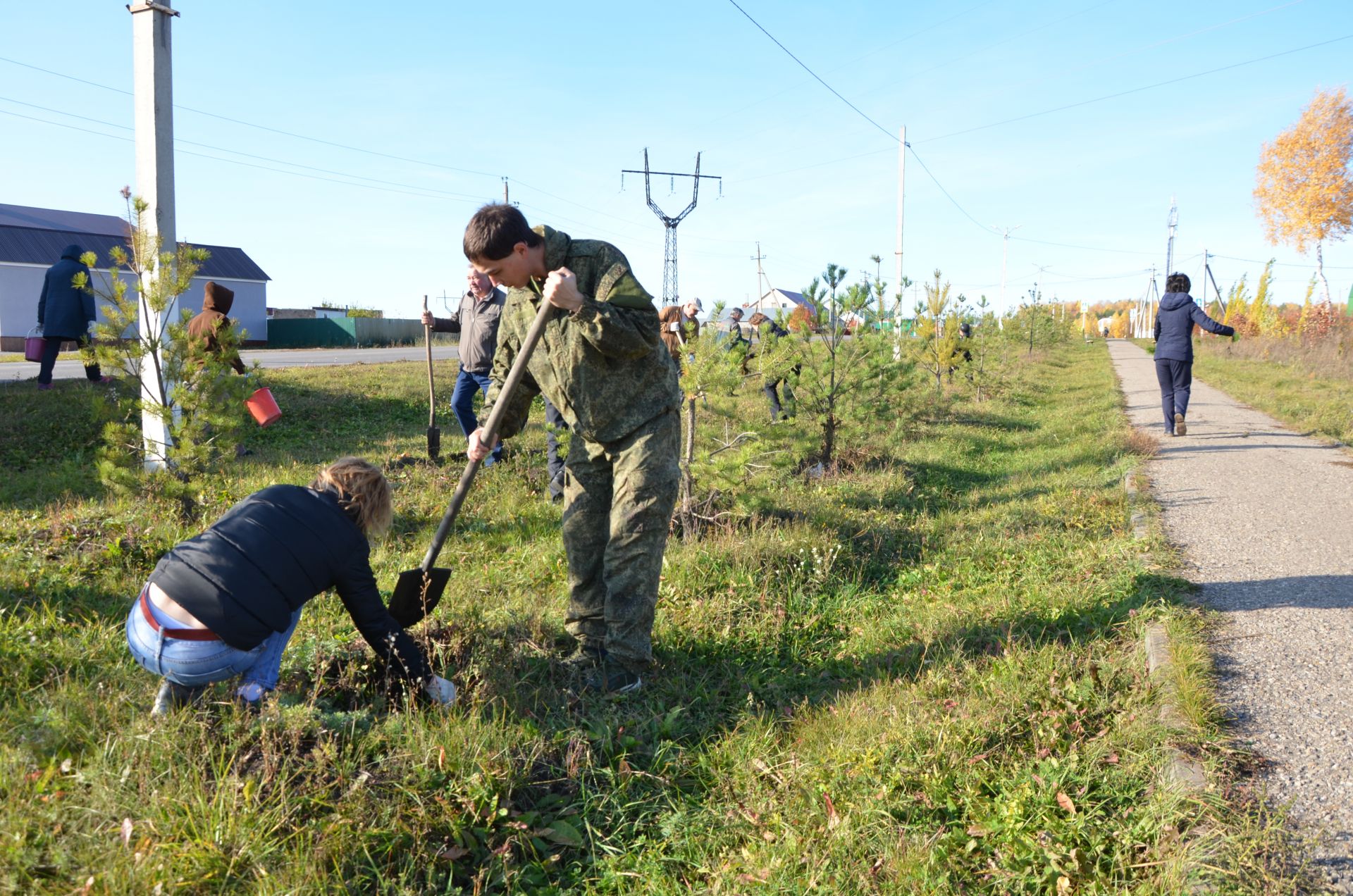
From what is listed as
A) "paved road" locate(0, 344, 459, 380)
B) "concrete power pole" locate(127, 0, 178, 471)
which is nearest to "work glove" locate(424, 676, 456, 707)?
"concrete power pole" locate(127, 0, 178, 471)

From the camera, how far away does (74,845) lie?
2.18 m

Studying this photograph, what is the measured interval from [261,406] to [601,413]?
3462 millimetres

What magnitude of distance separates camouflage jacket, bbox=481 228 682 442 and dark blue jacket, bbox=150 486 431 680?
99cm

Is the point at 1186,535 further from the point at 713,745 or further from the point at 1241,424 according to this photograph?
the point at 1241,424

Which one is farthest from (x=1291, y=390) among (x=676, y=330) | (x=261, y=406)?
(x=261, y=406)

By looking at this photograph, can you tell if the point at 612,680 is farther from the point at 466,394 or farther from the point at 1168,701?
the point at 466,394

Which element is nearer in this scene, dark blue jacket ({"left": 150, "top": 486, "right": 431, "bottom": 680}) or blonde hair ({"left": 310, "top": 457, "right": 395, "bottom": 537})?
dark blue jacket ({"left": 150, "top": 486, "right": 431, "bottom": 680})

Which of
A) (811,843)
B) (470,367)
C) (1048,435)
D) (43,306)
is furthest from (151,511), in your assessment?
(1048,435)

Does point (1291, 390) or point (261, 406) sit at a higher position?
point (1291, 390)

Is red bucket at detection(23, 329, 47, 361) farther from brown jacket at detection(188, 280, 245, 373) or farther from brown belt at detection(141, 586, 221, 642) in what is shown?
brown belt at detection(141, 586, 221, 642)

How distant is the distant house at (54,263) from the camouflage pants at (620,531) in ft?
76.0

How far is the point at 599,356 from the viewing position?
3334mm

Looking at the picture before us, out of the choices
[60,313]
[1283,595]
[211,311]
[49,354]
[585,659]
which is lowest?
[585,659]

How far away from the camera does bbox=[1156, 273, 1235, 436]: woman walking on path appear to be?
9453 mm
